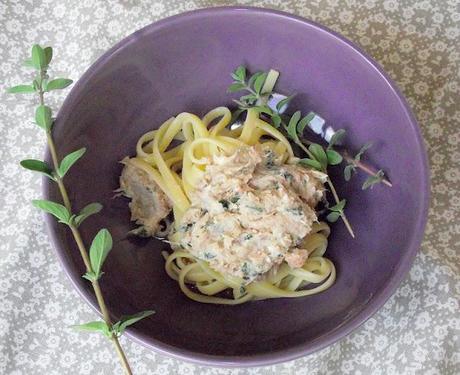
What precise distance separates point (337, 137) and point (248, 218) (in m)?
0.20

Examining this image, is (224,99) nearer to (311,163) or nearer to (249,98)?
(249,98)

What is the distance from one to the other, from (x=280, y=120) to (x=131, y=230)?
0.29m

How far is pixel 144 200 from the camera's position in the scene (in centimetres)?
114

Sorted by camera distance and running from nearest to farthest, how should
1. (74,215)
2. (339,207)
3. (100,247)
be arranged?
(100,247) < (74,215) < (339,207)

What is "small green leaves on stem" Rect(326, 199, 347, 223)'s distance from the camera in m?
1.07

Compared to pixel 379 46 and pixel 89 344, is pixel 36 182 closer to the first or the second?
pixel 89 344

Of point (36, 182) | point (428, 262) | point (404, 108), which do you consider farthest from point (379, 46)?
point (36, 182)

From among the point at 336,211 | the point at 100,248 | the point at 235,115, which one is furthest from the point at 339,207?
the point at 100,248

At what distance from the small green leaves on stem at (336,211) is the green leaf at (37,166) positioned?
0.41 m

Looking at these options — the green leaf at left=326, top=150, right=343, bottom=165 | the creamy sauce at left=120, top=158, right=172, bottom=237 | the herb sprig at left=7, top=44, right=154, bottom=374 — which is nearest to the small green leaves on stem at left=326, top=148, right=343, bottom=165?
the green leaf at left=326, top=150, right=343, bottom=165

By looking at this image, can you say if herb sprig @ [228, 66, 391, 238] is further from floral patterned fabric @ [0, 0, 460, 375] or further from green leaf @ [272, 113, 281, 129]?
floral patterned fabric @ [0, 0, 460, 375]

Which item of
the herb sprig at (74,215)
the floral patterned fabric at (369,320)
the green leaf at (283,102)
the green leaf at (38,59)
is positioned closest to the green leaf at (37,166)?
the herb sprig at (74,215)

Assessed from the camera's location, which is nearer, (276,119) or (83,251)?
(83,251)

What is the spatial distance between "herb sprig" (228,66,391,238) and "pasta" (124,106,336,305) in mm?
23
